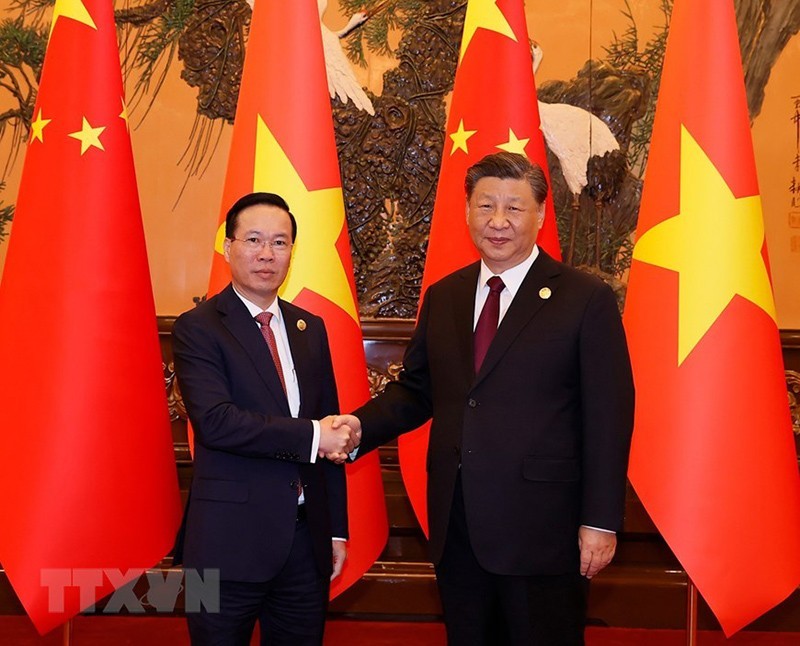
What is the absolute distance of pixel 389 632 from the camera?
139 inches

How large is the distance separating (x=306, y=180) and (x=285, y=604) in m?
1.38

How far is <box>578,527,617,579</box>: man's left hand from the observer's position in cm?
184

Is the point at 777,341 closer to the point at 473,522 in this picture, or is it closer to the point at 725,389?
the point at 725,389

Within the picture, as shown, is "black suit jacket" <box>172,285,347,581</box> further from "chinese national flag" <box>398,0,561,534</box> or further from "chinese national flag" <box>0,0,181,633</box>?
"chinese national flag" <box>398,0,561,534</box>

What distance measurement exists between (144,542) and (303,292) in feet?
2.98

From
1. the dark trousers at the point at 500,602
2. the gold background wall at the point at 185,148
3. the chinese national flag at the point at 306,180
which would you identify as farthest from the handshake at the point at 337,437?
the gold background wall at the point at 185,148

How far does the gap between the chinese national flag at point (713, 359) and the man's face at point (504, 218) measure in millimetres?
845

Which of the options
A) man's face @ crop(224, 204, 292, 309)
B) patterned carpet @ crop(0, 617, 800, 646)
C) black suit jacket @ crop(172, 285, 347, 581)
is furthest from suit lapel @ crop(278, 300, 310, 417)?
patterned carpet @ crop(0, 617, 800, 646)

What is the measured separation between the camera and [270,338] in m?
2.00

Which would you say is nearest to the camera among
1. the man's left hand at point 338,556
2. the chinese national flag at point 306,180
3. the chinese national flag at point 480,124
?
the man's left hand at point 338,556

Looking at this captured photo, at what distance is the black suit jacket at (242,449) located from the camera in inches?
73.1

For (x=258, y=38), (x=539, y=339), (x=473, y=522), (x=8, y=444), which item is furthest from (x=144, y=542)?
(x=258, y=38)

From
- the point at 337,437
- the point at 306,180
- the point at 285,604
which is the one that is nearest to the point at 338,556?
the point at 285,604

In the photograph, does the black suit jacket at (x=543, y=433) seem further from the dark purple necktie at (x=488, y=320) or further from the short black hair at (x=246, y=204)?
the short black hair at (x=246, y=204)
